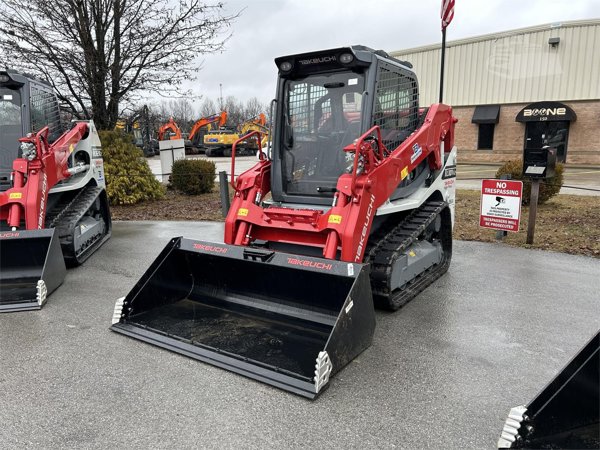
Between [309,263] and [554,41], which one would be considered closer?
[309,263]

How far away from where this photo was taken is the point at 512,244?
298 inches

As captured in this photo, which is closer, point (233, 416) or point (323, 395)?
point (233, 416)

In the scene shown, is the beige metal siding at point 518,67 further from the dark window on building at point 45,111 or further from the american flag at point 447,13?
the dark window on building at point 45,111

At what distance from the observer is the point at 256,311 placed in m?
4.26

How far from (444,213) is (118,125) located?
9596 millimetres

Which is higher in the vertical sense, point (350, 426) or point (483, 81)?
point (483, 81)

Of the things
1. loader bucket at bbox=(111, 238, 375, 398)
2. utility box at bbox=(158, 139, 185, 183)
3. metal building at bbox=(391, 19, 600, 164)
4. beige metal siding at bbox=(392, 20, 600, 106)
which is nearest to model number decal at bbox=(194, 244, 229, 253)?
loader bucket at bbox=(111, 238, 375, 398)

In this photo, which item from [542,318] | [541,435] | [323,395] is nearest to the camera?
[541,435]

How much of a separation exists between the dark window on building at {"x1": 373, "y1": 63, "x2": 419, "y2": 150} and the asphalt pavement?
1771 millimetres

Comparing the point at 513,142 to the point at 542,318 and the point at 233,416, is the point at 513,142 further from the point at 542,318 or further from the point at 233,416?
the point at 233,416

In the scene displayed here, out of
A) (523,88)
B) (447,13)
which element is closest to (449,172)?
(447,13)

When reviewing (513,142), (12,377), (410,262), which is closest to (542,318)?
(410,262)

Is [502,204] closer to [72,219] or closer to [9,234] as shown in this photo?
[72,219]

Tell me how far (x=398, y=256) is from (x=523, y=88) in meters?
23.9
